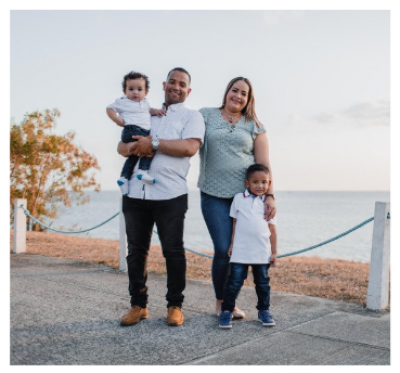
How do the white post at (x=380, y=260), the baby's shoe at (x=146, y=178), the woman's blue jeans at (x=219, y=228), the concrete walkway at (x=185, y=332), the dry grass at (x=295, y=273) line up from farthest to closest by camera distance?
1. the dry grass at (x=295, y=273)
2. the white post at (x=380, y=260)
3. the woman's blue jeans at (x=219, y=228)
4. the baby's shoe at (x=146, y=178)
5. the concrete walkway at (x=185, y=332)

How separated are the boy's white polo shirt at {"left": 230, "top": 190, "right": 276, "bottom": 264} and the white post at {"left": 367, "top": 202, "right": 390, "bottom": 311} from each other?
132 centimetres

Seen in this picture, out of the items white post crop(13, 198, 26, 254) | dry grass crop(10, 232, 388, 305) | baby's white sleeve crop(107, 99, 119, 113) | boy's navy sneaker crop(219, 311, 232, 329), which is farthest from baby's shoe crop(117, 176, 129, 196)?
white post crop(13, 198, 26, 254)

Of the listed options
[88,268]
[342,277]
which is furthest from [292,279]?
[88,268]

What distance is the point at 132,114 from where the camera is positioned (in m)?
4.02

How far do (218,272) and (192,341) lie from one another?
69cm

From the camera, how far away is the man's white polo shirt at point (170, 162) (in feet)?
12.9

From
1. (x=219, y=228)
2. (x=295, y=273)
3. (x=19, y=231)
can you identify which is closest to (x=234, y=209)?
(x=219, y=228)

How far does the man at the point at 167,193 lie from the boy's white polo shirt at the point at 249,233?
0.42m

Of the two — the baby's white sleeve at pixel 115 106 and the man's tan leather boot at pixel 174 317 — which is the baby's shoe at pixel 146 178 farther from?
the man's tan leather boot at pixel 174 317

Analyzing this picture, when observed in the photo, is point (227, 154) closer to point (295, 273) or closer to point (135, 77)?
point (135, 77)

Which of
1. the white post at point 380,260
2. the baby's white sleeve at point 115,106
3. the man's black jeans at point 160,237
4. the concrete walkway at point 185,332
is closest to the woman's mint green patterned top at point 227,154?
the man's black jeans at point 160,237

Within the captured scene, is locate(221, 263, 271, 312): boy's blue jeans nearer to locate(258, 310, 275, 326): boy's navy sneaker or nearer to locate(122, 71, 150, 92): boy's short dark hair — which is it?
locate(258, 310, 275, 326): boy's navy sneaker

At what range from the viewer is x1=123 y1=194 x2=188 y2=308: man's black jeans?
3.98 m

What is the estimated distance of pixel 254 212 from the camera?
4055 mm
